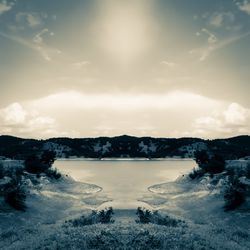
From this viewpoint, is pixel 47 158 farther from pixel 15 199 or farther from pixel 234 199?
pixel 234 199

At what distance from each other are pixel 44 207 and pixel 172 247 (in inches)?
448

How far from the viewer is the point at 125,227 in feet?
38.5

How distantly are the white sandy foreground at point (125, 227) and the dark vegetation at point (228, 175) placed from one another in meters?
0.64

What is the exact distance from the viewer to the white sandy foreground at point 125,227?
10805 millimetres

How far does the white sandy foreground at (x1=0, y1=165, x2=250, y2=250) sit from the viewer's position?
35.4 ft

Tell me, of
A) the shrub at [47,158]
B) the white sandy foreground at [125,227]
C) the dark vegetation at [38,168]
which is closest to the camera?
the white sandy foreground at [125,227]

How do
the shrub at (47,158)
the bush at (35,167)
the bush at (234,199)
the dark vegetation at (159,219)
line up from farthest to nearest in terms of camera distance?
the shrub at (47,158), the bush at (35,167), the bush at (234,199), the dark vegetation at (159,219)

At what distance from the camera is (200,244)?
431 inches

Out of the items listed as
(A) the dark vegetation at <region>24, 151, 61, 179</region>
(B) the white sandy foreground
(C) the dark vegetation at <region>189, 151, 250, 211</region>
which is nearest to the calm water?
(B) the white sandy foreground

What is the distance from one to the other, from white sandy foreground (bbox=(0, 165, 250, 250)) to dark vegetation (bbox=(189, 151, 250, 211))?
0.64 meters

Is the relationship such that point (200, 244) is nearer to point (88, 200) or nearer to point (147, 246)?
point (147, 246)

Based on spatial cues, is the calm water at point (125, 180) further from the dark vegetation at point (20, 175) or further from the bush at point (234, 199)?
the bush at point (234, 199)

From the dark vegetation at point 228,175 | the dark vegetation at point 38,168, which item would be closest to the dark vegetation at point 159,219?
the dark vegetation at point 228,175

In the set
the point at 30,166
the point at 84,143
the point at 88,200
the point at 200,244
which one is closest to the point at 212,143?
the point at 84,143
